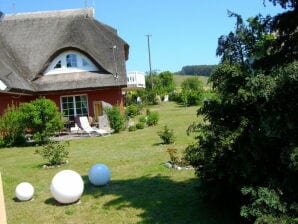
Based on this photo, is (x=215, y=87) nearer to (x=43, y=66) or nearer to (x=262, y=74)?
(x=262, y=74)

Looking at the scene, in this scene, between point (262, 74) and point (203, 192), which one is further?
point (203, 192)

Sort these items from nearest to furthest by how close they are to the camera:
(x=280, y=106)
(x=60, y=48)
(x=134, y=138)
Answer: (x=280, y=106) < (x=134, y=138) < (x=60, y=48)

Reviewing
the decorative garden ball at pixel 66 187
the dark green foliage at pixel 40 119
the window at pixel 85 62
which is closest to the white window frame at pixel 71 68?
the window at pixel 85 62

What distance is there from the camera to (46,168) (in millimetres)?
11891

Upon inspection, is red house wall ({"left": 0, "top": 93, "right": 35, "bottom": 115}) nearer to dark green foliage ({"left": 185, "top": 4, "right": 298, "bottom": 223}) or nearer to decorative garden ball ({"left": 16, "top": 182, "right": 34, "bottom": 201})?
decorative garden ball ({"left": 16, "top": 182, "right": 34, "bottom": 201})

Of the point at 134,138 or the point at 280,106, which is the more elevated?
the point at 280,106

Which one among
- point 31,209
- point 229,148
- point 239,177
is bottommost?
point 31,209

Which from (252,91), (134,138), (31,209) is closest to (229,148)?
(252,91)

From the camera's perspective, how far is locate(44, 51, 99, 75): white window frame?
84.5 feet

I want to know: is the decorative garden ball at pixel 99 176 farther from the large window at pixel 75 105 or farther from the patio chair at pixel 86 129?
the large window at pixel 75 105

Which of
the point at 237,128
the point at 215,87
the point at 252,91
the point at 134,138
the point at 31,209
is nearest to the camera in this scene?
the point at 252,91

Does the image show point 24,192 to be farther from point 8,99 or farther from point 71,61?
point 71,61

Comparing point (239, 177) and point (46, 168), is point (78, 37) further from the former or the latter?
point (239, 177)

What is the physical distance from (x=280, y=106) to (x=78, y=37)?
74.2ft
